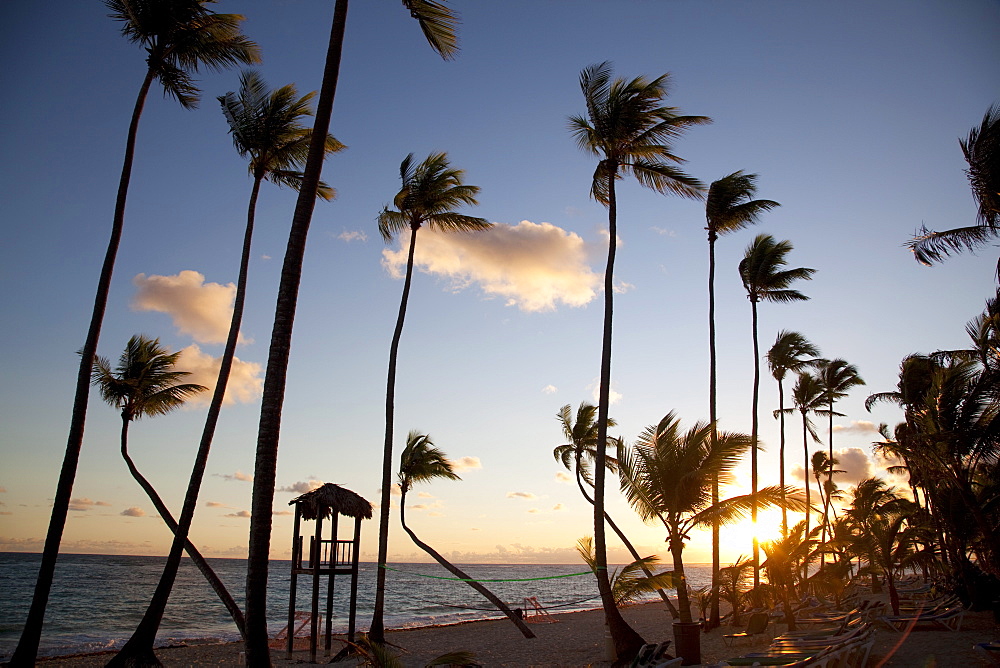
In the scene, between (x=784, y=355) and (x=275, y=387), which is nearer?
(x=275, y=387)

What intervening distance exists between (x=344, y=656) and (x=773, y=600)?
12436mm

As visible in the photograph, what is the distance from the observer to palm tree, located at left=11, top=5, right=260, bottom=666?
1062 centimetres

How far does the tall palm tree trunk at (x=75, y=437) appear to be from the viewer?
10266mm

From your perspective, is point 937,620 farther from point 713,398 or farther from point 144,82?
point 144,82

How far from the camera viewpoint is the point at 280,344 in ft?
25.8

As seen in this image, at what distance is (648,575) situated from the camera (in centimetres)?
1173

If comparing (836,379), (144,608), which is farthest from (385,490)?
(144,608)

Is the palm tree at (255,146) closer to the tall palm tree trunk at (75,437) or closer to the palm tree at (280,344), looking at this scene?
the tall palm tree trunk at (75,437)

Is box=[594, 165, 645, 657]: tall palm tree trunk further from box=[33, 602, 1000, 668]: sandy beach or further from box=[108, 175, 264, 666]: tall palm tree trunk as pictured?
box=[108, 175, 264, 666]: tall palm tree trunk

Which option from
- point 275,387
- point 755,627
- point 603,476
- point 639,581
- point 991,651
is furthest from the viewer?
point 755,627

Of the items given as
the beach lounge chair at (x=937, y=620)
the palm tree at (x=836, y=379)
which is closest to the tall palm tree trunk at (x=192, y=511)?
the beach lounge chair at (x=937, y=620)

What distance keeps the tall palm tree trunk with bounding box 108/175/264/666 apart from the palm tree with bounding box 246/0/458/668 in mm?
5547

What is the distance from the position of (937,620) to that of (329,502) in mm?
14096

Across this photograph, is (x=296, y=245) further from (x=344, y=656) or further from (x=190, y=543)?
(x=344, y=656)
